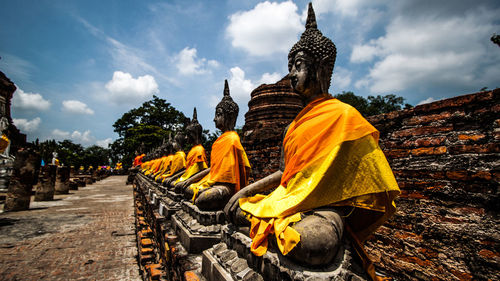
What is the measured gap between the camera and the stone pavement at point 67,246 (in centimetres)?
381

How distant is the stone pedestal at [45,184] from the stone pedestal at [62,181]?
8.79 ft

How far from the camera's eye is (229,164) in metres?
3.14

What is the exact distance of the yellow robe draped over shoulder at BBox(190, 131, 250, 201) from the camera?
3119 millimetres

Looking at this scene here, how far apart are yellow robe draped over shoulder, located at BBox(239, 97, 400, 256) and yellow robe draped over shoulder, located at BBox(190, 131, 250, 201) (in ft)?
5.03

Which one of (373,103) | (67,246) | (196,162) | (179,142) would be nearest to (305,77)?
(196,162)

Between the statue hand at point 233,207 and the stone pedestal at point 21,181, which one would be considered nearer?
the statue hand at point 233,207

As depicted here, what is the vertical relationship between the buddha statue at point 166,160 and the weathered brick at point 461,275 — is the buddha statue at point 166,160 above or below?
above

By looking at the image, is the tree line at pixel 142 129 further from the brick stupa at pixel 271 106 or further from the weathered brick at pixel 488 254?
the weathered brick at pixel 488 254

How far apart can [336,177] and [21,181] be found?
10885 millimetres

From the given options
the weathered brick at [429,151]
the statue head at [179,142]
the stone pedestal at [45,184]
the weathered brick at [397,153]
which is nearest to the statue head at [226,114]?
the weathered brick at [397,153]

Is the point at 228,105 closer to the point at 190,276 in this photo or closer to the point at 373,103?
the point at 190,276

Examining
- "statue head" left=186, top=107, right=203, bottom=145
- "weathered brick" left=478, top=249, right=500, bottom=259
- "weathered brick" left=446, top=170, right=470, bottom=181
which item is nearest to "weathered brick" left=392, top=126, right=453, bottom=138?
"weathered brick" left=446, top=170, right=470, bottom=181

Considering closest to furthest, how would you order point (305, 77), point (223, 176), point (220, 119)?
point (305, 77) < point (223, 176) < point (220, 119)

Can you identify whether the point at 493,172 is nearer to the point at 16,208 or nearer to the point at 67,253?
the point at 67,253
